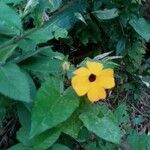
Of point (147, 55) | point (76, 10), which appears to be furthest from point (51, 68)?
point (147, 55)

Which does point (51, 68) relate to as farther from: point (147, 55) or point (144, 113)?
point (147, 55)

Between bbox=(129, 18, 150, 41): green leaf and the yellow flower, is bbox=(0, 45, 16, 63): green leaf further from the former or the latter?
bbox=(129, 18, 150, 41): green leaf

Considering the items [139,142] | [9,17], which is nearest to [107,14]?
[139,142]

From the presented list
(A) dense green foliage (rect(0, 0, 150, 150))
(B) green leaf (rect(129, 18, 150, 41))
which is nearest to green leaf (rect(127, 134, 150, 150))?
(A) dense green foliage (rect(0, 0, 150, 150))

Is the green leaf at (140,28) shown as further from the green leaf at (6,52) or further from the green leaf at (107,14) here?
the green leaf at (6,52)

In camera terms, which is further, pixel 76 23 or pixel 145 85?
pixel 145 85

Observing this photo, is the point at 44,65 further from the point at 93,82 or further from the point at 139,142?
the point at 139,142
